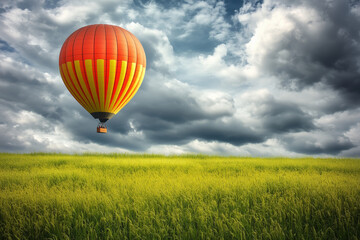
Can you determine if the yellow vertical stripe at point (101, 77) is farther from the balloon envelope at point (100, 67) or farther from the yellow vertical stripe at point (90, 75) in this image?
the yellow vertical stripe at point (90, 75)

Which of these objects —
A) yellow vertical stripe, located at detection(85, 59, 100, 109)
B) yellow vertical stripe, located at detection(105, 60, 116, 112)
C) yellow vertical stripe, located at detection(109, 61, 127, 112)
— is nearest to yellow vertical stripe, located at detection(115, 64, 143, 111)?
yellow vertical stripe, located at detection(109, 61, 127, 112)

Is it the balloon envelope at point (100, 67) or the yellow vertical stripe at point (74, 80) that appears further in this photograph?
the yellow vertical stripe at point (74, 80)

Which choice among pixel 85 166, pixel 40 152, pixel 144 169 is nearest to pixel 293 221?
pixel 144 169

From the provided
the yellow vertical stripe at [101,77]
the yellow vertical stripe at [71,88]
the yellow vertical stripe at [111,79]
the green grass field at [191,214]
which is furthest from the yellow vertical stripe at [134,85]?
the green grass field at [191,214]

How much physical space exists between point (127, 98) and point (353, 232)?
19.5m

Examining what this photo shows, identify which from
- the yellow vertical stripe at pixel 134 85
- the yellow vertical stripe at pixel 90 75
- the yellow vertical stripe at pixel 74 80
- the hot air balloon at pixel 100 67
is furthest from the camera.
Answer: the yellow vertical stripe at pixel 134 85

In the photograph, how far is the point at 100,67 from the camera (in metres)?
19.1

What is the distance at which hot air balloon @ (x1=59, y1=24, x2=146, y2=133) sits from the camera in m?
19.2

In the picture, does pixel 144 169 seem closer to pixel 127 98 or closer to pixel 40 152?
pixel 127 98

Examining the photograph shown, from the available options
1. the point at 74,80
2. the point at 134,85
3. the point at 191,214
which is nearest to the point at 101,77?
the point at 74,80

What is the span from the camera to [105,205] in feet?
20.6

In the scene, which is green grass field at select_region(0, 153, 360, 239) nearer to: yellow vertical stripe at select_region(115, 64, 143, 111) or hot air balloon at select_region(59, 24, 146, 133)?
hot air balloon at select_region(59, 24, 146, 133)

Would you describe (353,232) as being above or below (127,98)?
below

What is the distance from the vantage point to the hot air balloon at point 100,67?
19.2 metres
